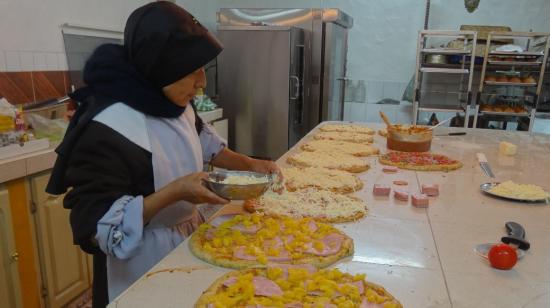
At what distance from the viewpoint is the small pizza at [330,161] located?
2.37 metres

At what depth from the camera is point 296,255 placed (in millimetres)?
1273

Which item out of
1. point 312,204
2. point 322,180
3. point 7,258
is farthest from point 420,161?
point 7,258

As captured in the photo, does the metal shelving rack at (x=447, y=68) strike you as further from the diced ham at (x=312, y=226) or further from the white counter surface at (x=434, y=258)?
the diced ham at (x=312, y=226)

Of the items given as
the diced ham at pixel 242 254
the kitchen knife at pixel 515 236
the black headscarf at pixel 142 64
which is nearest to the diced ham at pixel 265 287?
the diced ham at pixel 242 254

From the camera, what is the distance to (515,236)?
56.1 inches

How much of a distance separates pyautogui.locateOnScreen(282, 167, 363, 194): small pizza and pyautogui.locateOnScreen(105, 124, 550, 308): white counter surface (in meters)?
0.08

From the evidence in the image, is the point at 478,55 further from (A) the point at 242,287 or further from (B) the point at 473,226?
(A) the point at 242,287

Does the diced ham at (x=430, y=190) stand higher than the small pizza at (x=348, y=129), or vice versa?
the small pizza at (x=348, y=129)

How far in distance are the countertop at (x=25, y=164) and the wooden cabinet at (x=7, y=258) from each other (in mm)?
89

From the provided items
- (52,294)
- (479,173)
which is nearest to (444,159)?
(479,173)

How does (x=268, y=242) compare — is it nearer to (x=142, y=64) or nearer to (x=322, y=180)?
(x=142, y=64)

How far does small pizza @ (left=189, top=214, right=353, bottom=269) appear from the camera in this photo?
1.25 metres

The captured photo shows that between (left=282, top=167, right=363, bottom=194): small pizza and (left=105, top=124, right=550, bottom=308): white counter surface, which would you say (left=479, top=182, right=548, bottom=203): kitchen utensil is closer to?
(left=105, top=124, right=550, bottom=308): white counter surface

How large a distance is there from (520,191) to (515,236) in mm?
586
